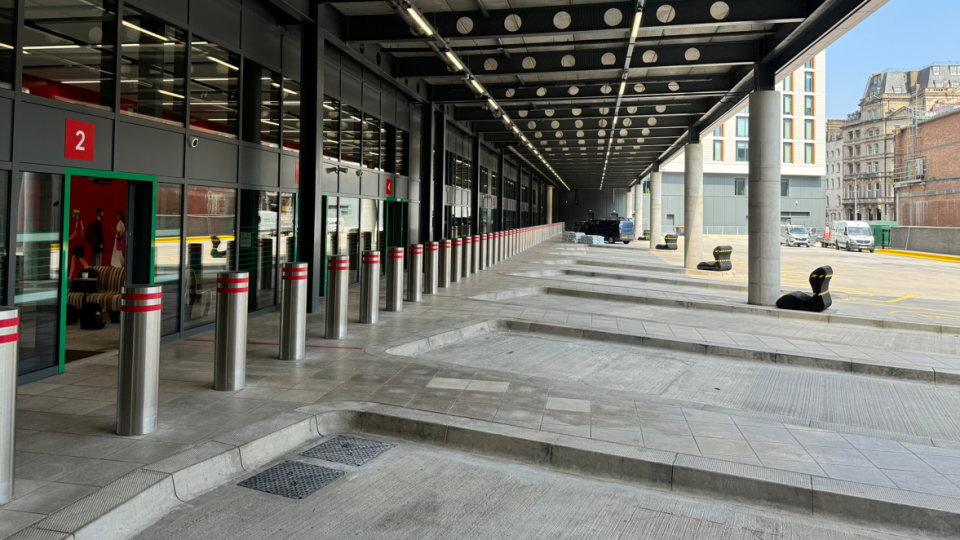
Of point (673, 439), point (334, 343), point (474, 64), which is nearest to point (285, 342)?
point (334, 343)

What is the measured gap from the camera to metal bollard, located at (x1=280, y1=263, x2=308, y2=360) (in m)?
7.75

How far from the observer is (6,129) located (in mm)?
6406

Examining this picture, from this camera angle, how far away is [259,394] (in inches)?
243

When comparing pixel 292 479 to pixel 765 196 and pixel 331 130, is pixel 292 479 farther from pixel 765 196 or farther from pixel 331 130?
pixel 765 196

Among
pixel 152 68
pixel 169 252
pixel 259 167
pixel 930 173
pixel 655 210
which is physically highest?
pixel 930 173

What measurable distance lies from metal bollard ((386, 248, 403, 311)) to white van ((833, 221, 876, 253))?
136 ft

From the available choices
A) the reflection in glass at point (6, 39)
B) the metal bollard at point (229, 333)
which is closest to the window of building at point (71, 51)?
the reflection in glass at point (6, 39)

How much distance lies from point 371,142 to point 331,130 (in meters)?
2.77

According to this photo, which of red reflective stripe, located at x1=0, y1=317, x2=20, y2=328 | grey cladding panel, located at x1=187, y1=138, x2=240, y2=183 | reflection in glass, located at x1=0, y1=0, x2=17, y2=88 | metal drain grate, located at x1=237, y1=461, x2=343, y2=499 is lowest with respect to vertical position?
metal drain grate, located at x1=237, y1=461, x2=343, y2=499

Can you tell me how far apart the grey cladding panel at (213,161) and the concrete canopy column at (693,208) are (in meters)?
19.9

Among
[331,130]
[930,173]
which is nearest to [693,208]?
[331,130]

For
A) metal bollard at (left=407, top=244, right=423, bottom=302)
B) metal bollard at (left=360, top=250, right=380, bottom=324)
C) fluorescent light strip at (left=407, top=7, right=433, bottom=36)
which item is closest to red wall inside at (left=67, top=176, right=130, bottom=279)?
metal bollard at (left=360, top=250, right=380, bottom=324)

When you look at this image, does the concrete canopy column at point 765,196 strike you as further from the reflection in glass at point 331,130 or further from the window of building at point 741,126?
the window of building at point 741,126

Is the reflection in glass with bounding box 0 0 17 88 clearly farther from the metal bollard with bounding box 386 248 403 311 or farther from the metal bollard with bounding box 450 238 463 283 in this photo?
the metal bollard with bounding box 450 238 463 283
